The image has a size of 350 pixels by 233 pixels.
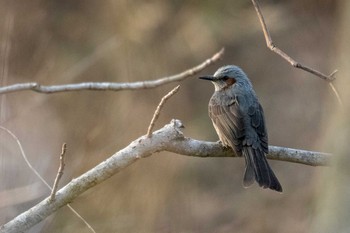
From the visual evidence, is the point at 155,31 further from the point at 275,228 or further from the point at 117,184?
the point at 275,228

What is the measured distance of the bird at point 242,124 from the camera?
6094 mm

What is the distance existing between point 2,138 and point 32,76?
292 cm

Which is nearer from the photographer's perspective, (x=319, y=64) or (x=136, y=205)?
(x=136, y=205)

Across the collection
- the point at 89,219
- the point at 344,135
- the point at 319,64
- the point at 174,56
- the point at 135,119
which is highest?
the point at 319,64

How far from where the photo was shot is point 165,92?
11508 mm

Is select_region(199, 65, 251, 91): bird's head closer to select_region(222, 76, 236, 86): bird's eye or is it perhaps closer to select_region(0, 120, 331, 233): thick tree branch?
select_region(222, 76, 236, 86): bird's eye

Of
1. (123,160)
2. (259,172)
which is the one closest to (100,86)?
(123,160)

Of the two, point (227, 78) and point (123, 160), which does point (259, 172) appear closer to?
point (227, 78)

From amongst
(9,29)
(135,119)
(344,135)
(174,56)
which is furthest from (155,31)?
(344,135)

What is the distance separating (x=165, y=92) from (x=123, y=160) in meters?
6.66

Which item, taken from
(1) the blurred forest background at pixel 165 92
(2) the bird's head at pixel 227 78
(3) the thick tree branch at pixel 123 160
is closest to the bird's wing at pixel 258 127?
(2) the bird's head at pixel 227 78

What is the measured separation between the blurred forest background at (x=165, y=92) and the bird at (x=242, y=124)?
2961 mm

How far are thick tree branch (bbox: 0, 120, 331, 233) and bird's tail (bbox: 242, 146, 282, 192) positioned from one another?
0.61 meters

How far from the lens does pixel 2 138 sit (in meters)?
8.38
